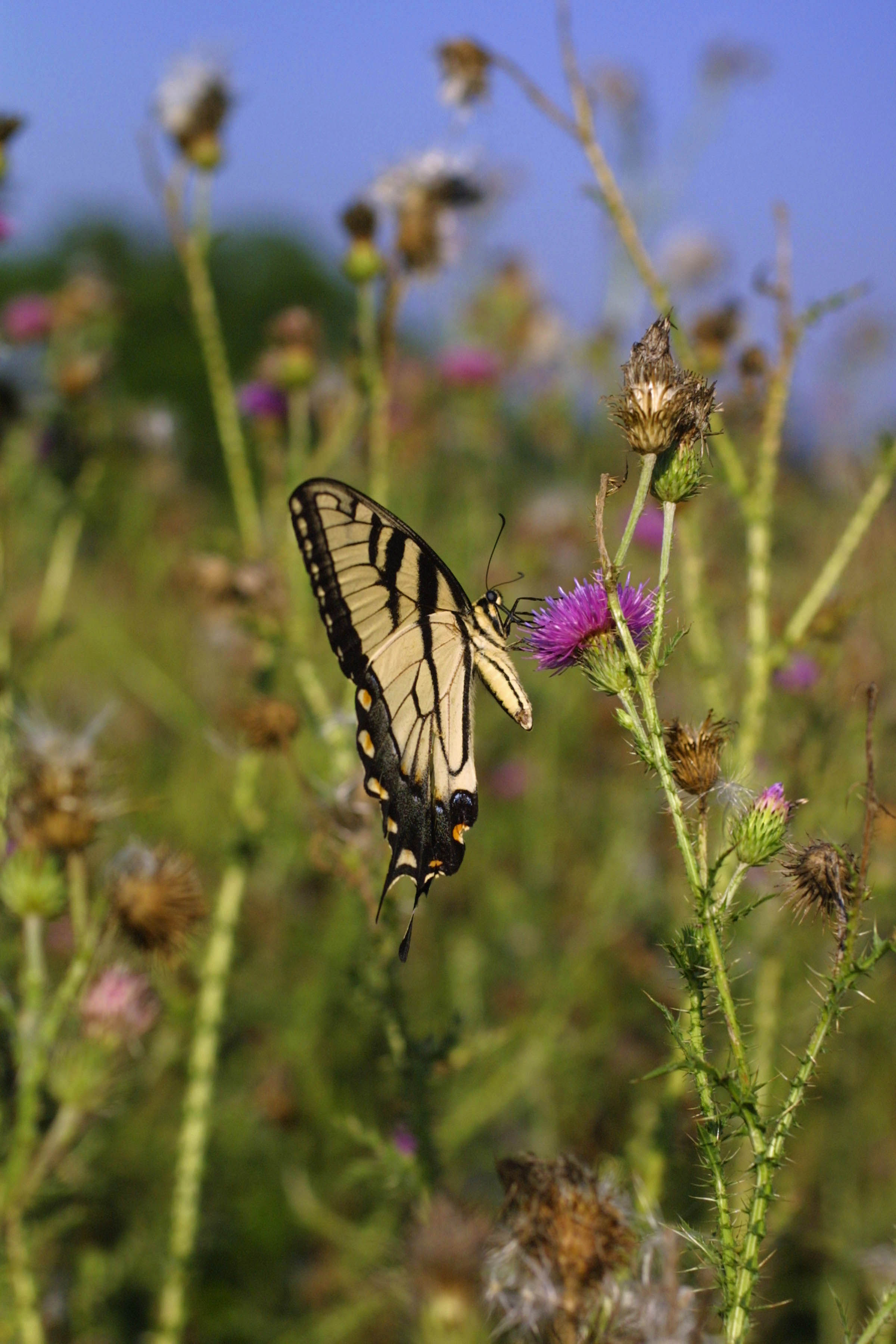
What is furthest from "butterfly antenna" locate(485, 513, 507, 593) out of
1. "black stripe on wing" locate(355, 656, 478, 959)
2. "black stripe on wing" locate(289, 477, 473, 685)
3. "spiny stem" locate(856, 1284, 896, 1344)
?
"spiny stem" locate(856, 1284, 896, 1344)

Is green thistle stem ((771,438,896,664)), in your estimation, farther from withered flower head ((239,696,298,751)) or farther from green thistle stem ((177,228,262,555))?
green thistle stem ((177,228,262,555))

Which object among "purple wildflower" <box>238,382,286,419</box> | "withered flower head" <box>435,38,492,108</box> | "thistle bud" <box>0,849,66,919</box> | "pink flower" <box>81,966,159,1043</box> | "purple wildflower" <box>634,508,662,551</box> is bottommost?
"pink flower" <box>81,966,159,1043</box>


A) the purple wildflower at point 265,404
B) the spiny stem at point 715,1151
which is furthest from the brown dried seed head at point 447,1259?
the purple wildflower at point 265,404

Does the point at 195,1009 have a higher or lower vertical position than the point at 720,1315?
higher

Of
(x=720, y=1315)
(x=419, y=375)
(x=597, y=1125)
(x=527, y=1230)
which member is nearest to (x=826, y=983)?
(x=720, y=1315)

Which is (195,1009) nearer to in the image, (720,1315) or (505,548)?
(720,1315)

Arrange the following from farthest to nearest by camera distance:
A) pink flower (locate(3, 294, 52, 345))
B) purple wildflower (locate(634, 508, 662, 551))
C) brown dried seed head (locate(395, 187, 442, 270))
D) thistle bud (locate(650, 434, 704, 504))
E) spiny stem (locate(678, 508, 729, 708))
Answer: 1. pink flower (locate(3, 294, 52, 345))
2. purple wildflower (locate(634, 508, 662, 551))
3. brown dried seed head (locate(395, 187, 442, 270))
4. spiny stem (locate(678, 508, 729, 708))
5. thistle bud (locate(650, 434, 704, 504))
